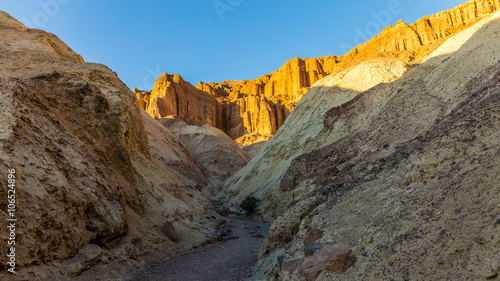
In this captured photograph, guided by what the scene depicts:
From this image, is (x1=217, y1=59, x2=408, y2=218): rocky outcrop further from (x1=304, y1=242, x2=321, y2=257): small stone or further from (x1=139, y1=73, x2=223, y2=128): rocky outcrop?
(x1=139, y1=73, x2=223, y2=128): rocky outcrop

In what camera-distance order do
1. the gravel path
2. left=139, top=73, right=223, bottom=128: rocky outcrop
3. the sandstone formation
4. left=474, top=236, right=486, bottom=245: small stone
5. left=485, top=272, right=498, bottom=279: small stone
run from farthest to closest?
left=139, top=73, right=223, bottom=128: rocky outcrop
the sandstone formation
the gravel path
left=474, top=236, right=486, bottom=245: small stone
left=485, top=272, right=498, bottom=279: small stone

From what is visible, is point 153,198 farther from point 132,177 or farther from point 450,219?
point 450,219

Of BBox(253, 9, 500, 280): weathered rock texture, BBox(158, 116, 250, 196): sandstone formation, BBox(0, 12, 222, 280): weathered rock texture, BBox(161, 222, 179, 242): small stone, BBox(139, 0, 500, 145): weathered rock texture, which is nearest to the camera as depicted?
A: BBox(253, 9, 500, 280): weathered rock texture

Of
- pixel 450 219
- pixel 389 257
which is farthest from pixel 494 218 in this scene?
pixel 389 257

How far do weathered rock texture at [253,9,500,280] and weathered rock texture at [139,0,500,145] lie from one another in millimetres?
18915

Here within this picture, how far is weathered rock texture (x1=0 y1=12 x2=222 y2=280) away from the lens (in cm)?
734

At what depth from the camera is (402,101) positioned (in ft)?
50.6

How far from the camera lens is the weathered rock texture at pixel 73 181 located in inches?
289

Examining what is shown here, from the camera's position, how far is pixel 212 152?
50.7m

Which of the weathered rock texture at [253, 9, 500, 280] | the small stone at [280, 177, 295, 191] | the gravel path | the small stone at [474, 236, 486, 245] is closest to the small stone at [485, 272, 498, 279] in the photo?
the weathered rock texture at [253, 9, 500, 280]

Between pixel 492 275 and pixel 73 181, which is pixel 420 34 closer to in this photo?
pixel 492 275

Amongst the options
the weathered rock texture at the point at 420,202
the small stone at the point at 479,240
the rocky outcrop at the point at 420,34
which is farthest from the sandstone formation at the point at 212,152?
the small stone at the point at 479,240

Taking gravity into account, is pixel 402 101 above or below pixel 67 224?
above

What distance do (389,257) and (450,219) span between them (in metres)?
1.13
